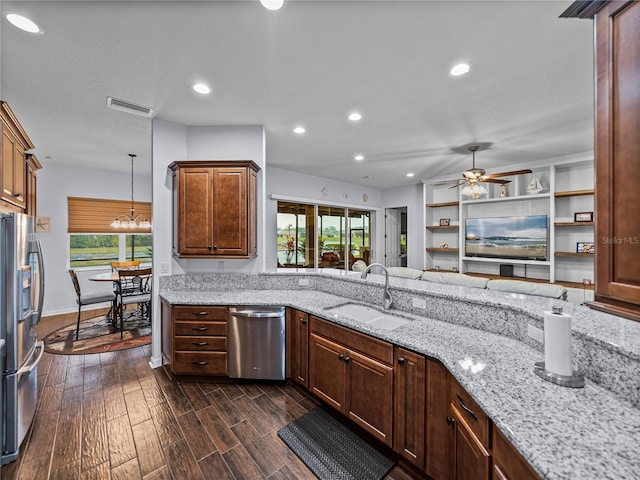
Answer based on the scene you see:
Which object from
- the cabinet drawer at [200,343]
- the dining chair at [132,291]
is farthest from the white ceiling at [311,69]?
the cabinet drawer at [200,343]

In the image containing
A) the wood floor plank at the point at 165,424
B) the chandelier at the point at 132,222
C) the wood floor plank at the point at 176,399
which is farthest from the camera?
the chandelier at the point at 132,222

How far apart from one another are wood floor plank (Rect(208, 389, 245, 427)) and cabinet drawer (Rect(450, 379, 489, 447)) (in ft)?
5.55

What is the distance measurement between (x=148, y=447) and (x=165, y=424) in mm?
235

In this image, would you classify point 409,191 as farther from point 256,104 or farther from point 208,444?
point 208,444

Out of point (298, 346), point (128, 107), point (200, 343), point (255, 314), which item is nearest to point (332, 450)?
point (298, 346)

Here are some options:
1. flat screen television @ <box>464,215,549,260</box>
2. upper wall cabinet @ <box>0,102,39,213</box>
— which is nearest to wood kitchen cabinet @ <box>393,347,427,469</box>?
upper wall cabinet @ <box>0,102,39,213</box>

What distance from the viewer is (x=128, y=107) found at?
9.24 ft

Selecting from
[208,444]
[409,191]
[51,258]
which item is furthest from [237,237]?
[409,191]

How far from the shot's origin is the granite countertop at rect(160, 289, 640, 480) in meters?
0.76

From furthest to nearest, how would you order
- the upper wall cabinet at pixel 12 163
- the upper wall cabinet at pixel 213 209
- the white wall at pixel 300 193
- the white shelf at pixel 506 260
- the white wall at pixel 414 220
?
1. the white wall at pixel 414 220
2. the white wall at pixel 300 193
3. the white shelf at pixel 506 260
4. the upper wall cabinet at pixel 213 209
5. the upper wall cabinet at pixel 12 163

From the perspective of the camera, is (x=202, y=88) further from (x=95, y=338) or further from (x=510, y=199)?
(x=510, y=199)

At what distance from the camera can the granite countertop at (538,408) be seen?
0.76 metres

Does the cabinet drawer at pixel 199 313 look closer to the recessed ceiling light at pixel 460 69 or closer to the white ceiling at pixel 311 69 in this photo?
the white ceiling at pixel 311 69

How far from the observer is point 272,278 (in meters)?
3.29
